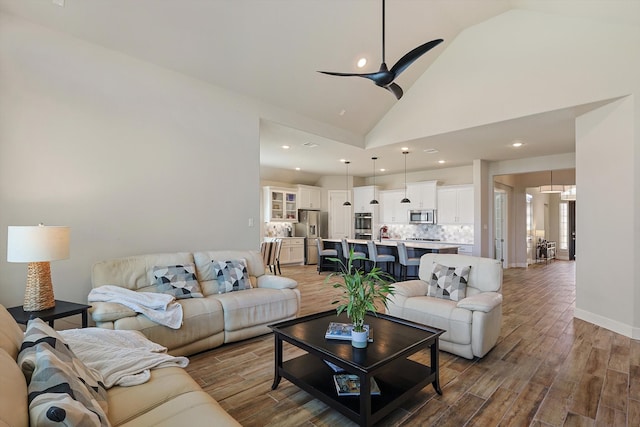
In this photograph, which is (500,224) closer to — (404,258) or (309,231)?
(404,258)

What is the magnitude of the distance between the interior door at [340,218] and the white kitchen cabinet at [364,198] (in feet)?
0.89

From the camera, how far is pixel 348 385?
2.18m

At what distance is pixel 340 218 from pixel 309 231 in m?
1.13

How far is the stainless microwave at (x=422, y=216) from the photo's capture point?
28.7 feet

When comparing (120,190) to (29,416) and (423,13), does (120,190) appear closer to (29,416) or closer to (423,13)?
(29,416)

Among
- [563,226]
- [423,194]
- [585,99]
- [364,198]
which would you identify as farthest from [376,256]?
[563,226]

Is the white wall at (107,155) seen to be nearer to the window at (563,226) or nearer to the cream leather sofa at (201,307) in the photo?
the cream leather sofa at (201,307)

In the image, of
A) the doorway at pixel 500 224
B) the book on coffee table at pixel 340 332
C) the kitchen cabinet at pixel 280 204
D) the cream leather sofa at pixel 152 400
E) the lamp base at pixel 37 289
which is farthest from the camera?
the kitchen cabinet at pixel 280 204

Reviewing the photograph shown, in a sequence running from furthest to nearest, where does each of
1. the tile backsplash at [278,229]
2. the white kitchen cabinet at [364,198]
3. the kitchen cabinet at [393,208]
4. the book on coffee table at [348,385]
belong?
the white kitchen cabinet at [364,198] < the tile backsplash at [278,229] < the kitchen cabinet at [393,208] < the book on coffee table at [348,385]

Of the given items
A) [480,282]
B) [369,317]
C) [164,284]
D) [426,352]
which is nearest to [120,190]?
[164,284]

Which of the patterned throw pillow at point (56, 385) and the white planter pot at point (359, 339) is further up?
the patterned throw pillow at point (56, 385)

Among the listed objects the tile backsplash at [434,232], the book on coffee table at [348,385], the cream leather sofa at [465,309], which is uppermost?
the tile backsplash at [434,232]

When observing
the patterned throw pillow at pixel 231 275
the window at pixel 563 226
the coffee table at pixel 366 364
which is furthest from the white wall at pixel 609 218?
the window at pixel 563 226

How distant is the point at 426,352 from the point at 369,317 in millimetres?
855
